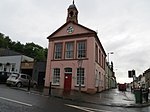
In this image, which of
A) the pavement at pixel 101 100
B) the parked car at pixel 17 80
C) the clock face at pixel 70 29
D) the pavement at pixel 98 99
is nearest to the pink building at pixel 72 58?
the clock face at pixel 70 29

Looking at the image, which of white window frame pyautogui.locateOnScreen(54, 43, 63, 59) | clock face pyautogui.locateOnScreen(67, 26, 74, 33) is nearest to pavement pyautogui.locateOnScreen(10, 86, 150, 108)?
white window frame pyautogui.locateOnScreen(54, 43, 63, 59)

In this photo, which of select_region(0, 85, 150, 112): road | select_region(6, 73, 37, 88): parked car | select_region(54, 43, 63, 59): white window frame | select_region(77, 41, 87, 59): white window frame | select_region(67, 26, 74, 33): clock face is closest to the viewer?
select_region(0, 85, 150, 112): road

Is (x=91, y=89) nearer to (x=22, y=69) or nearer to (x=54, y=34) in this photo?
(x=54, y=34)

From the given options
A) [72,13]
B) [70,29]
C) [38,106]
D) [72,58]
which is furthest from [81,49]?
[38,106]

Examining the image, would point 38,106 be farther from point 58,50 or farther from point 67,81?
point 58,50

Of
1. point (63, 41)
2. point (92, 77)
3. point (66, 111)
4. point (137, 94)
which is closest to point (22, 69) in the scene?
point (63, 41)

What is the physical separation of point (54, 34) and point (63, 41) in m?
2.19

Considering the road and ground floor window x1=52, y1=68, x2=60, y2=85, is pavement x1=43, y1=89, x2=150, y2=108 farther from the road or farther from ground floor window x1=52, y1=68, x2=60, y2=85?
ground floor window x1=52, y1=68, x2=60, y2=85

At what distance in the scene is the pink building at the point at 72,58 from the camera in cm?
2486

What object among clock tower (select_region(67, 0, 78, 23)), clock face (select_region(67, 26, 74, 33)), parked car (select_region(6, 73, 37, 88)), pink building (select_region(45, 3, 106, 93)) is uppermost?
clock tower (select_region(67, 0, 78, 23))

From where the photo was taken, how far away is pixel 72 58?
2656 centimetres

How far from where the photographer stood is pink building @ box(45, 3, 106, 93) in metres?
24.9

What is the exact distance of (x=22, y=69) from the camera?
34.3 meters

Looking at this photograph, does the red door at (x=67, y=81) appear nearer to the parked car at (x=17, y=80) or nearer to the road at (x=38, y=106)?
the parked car at (x=17, y=80)
